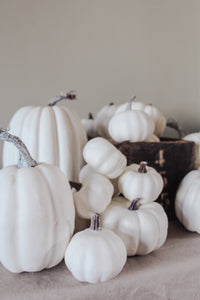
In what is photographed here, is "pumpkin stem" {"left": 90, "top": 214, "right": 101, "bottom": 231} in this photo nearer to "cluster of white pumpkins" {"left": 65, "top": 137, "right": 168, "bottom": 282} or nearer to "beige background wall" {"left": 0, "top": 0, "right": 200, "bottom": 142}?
"cluster of white pumpkins" {"left": 65, "top": 137, "right": 168, "bottom": 282}

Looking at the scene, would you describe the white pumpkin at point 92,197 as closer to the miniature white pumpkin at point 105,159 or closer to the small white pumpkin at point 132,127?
the miniature white pumpkin at point 105,159

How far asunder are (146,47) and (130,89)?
0.66 ft

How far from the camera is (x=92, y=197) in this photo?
1.91 ft

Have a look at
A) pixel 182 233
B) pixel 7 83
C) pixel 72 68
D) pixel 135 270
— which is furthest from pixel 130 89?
pixel 135 270

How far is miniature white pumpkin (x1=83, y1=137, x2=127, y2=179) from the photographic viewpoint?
63 centimetres

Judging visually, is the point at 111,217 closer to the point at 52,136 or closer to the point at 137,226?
the point at 137,226

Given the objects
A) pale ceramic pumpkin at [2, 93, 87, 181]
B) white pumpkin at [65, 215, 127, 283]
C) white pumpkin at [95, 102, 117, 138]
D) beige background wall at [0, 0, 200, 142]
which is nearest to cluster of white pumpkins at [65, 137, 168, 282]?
white pumpkin at [65, 215, 127, 283]

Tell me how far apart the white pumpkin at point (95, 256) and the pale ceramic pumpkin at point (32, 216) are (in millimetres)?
43

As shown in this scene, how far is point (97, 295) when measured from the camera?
0.48 meters

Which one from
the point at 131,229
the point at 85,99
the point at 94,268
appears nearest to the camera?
the point at 94,268

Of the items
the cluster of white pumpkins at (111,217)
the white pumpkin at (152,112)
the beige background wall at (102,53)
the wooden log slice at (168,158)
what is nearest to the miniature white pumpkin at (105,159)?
the cluster of white pumpkins at (111,217)

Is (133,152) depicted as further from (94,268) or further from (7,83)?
(7,83)

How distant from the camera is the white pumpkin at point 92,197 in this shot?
23.0 inches

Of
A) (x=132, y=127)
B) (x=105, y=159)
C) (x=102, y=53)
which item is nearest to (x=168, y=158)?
(x=132, y=127)
